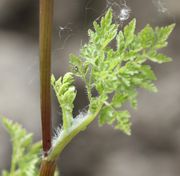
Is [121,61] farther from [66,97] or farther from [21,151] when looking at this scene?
[21,151]

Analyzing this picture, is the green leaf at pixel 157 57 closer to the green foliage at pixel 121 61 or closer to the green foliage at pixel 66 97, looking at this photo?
the green foliage at pixel 121 61

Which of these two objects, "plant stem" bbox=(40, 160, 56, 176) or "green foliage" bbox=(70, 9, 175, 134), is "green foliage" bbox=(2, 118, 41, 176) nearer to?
"plant stem" bbox=(40, 160, 56, 176)

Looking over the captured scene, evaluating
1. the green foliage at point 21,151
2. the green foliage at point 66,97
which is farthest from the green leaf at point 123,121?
the green foliage at point 21,151

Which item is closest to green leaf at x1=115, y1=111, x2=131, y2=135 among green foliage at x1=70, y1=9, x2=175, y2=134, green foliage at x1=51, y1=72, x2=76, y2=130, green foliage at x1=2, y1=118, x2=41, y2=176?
green foliage at x1=70, y1=9, x2=175, y2=134

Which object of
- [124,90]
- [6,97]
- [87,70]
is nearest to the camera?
[124,90]

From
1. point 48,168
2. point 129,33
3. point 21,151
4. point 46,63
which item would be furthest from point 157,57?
point 21,151

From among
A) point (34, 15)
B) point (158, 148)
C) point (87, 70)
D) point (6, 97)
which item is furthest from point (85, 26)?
point (87, 70)

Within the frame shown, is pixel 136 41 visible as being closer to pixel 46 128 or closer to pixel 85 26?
pixel 46 128
